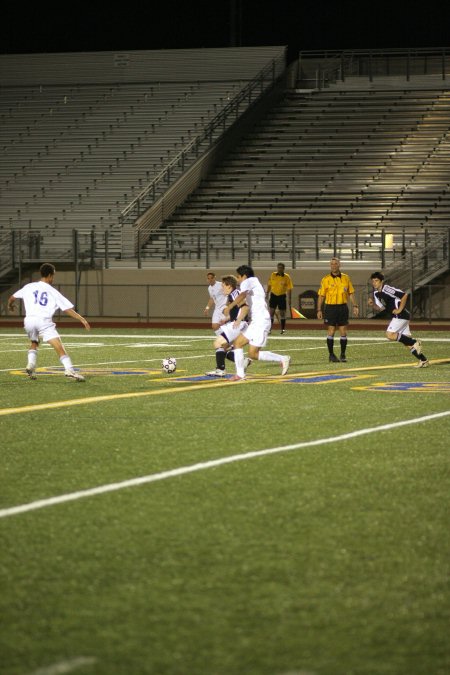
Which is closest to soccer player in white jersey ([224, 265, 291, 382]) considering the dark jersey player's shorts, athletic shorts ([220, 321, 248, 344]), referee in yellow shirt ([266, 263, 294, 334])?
athletic shorts ([220, 321, 248, 344])

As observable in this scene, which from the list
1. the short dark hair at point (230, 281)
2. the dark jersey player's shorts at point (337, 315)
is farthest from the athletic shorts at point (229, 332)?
the dark jersey player's shorts at point (337, 315)

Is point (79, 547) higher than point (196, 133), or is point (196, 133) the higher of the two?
point (196, 133)

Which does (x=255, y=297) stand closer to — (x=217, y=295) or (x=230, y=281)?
(x=230, y=281)

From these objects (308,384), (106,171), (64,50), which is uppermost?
(64,50)

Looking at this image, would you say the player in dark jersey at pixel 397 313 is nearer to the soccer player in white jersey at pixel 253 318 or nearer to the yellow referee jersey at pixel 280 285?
the soccer player in white jersey at pixel 253 318

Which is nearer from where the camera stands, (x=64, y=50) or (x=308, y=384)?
(x=308, y=384)

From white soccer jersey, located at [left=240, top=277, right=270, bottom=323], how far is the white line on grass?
516 cm

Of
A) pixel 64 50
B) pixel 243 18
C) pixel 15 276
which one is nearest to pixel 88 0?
pixel 64 50

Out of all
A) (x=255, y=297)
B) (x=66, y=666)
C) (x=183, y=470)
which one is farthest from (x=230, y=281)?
(x=66, y=666)

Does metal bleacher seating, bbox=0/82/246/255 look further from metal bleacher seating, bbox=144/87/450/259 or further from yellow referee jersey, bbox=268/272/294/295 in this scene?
yellow referee jersey, bbox=268/272/294/295

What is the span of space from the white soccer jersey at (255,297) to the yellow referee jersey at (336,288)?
4.89 metres

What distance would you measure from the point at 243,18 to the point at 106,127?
31.4 ft

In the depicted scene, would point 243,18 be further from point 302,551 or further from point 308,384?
point 302,551

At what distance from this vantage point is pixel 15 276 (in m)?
40.6
